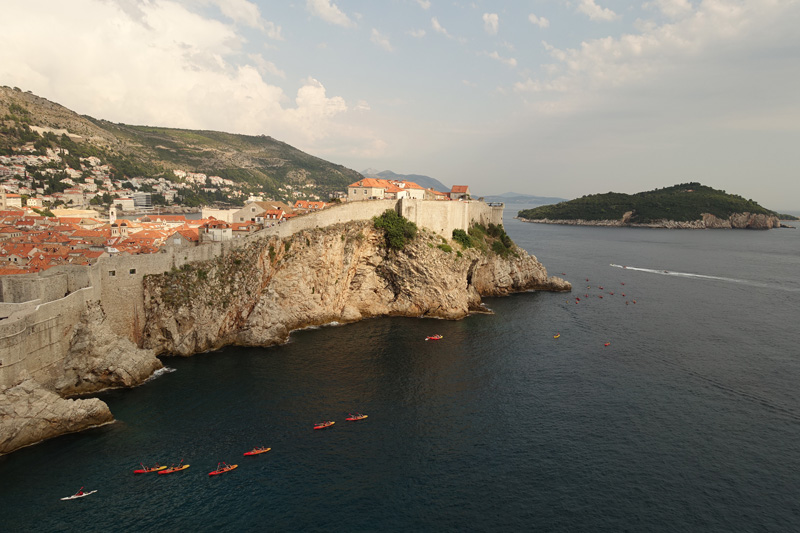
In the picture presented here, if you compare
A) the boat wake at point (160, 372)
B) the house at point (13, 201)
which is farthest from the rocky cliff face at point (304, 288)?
the house at point (13, 201)

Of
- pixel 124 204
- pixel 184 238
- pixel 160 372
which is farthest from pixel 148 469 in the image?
pixel 124 204

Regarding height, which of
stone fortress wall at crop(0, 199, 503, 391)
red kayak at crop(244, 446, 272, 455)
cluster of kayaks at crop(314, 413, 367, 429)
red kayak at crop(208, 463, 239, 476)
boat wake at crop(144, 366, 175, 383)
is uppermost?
stone fortress wall at crop(0, 199, 503, 391)

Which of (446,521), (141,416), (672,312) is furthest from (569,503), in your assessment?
(672,312)

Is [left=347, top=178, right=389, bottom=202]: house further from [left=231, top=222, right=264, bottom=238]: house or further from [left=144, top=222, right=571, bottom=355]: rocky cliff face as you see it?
[left=231, top=222, right=264, bottom=238]: house

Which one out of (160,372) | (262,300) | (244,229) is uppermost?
(244,229)

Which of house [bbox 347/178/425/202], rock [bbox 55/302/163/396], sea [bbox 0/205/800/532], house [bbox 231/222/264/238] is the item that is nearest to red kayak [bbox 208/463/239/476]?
sea [bbox 0/205/800/532]

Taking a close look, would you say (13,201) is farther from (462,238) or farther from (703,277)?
(703,277)

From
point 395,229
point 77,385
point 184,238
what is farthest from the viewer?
point 395,229

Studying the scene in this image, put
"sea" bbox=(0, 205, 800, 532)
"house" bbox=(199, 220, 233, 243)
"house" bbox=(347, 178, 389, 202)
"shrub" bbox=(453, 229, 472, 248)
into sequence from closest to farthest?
"sea" bbox=(0, 205, 800, 532) → "house" bbox=(199, 220, 233, 243) → "shrub" bbox=(453, 229, 472, 248) → "house" bbox=(347, 178, 389, 202)
